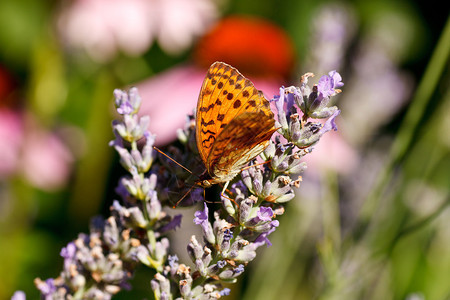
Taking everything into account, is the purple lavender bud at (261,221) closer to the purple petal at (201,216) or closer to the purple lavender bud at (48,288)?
the purple petal at (201,216)

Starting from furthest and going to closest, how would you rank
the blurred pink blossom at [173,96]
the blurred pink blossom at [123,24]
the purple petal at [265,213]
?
the blurred pink blossom at [123,24] → the blurred pink blossom at [173,96] → the purple petal at [265,213]

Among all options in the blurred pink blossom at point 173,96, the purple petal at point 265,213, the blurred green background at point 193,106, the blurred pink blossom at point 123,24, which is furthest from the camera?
the blurred pink blossom at point 123,24

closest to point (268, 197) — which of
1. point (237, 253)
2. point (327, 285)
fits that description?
point (237, 253)

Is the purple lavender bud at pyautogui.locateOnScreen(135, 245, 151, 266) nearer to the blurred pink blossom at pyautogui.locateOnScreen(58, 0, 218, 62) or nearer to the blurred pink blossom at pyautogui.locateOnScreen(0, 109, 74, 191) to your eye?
the blurred pink blossom at pyautogui.locateOnScreen(0, 109, 74, 191)

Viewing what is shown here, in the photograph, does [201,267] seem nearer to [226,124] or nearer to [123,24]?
[226,124]

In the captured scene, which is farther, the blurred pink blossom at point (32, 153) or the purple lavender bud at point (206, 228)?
the blurred pink blossom at point (32, 153)

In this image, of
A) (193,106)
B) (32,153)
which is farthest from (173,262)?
(32,153)

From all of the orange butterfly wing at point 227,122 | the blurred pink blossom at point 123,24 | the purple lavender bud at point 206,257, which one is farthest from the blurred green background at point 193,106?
the purple lavender bud at point 206,257

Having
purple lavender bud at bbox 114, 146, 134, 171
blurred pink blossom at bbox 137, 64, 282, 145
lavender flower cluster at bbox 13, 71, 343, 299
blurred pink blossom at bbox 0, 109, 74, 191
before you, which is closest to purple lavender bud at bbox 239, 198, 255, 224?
lavender flower cluster at bbox 13, 71, 343, 299
